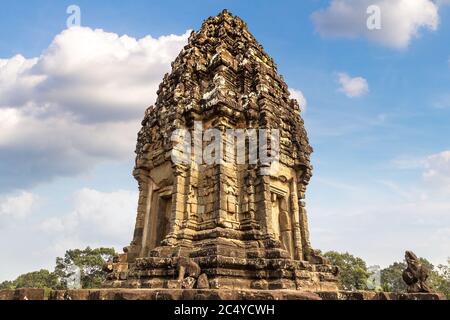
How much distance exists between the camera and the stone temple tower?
6.35m

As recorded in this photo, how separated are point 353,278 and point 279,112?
3012 centimetres

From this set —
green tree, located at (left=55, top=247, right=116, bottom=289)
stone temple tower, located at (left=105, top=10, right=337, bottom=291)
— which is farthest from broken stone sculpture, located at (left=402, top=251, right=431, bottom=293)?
green tree, located at (left=55, top=247, right=116, bottom=289)

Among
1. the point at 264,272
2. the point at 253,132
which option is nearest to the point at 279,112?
the point at 253,132

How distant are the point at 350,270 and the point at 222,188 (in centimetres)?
3125

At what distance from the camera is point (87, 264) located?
3712cm

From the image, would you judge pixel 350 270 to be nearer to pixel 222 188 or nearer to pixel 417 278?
pixel 417 278

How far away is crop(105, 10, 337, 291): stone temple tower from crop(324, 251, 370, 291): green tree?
1075 inches

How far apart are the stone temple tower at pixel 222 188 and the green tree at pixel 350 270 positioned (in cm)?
2730

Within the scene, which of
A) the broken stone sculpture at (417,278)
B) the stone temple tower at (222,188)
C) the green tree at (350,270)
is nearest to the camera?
the stone temple tower at (222,188)

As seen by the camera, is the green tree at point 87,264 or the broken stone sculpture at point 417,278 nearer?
the broken stone sculpture at point 417,278

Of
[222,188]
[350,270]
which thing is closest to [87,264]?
[350,270]

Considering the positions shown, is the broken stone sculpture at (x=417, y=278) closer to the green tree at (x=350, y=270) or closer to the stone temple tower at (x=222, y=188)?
the stone temple tower at (x=222, y=188)

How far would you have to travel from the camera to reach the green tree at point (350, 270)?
106 feet

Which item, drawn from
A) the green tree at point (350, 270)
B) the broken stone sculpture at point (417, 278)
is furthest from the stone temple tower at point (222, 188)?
the green tree at point (350, 270)
